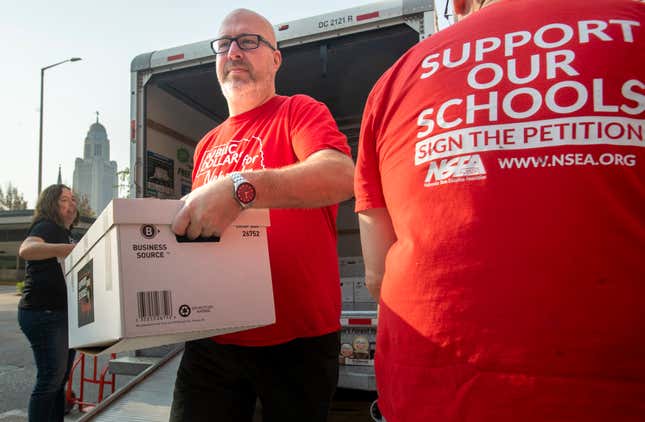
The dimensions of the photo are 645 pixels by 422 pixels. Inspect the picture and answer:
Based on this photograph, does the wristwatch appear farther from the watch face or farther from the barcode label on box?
the barcode label on box

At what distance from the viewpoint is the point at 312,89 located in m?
5.71

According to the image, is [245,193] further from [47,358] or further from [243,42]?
[47,358]

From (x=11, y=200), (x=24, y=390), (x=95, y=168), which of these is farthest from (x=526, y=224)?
(x=95, y=168)

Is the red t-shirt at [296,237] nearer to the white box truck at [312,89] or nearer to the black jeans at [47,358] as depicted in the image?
the white box truck at [312,89]

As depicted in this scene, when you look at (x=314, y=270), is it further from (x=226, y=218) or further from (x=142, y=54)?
(x=142, y=54)

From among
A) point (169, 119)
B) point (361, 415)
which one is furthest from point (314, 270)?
point (169, 119)

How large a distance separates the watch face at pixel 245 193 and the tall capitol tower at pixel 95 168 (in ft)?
468

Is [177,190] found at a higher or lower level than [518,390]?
higher

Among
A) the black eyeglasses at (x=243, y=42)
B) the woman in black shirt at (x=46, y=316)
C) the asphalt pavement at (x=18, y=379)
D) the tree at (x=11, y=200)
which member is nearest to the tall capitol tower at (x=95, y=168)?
the tree at (x=11, y=200)

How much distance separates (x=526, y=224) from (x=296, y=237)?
36.8 inches

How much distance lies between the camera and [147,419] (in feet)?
9.43

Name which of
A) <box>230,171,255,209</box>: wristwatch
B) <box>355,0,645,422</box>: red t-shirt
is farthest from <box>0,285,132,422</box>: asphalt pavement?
<box>355,0,645,422</box>: red t-shirt

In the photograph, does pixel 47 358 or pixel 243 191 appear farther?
pixel 47 358

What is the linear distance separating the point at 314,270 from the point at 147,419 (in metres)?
1.83
